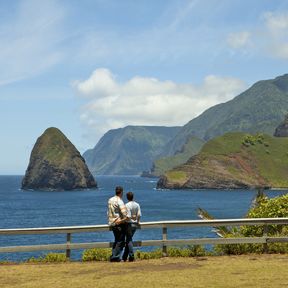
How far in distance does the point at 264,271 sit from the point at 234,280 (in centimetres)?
152

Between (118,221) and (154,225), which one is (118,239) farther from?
(154,225)

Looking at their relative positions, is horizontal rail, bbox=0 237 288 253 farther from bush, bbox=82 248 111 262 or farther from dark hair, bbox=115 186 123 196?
dark hair, bbox=115 186 123 196

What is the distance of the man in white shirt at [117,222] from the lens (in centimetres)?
1608

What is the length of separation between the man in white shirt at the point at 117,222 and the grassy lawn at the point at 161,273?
476 millimetres

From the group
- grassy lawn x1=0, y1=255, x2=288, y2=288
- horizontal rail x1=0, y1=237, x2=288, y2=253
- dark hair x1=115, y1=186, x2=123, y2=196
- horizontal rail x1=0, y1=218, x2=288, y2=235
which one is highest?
dark hair x1=115, y1=186, x2=123, y2=196

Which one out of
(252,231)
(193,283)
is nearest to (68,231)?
(193,283)

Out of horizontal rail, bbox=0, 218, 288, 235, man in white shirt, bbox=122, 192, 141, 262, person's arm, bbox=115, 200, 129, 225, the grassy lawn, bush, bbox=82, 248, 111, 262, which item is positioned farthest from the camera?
bush, bbox=82, 248, 111, 262

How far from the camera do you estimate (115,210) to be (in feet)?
53.2

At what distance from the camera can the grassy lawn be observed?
12812 mm

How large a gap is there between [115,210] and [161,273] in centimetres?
288

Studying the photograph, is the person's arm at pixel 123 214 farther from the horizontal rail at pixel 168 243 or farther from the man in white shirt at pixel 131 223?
the horizontal rail at pixel 168 243

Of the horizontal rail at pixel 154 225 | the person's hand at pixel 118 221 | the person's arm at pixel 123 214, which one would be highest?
the person's arm at pixel 123 214

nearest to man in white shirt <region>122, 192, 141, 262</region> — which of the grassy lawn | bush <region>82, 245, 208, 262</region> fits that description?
the grassy lawn

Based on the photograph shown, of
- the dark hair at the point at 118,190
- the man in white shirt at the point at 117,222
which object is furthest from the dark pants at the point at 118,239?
the dark hair at the point at 118,190
